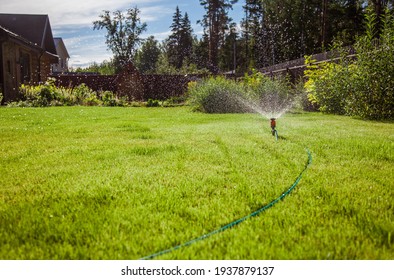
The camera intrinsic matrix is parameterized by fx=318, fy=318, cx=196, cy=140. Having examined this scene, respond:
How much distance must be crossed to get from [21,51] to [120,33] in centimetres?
2727

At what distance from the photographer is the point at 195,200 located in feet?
6.62

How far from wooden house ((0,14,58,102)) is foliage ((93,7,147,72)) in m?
20.0

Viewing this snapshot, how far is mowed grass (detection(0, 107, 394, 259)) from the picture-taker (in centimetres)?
148

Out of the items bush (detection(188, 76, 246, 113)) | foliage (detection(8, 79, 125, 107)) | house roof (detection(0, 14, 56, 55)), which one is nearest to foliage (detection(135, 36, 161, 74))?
house roof (detection(0, 14, 56, 55))

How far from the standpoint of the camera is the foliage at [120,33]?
38.2 metres

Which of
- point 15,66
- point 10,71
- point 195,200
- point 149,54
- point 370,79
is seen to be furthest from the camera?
point 149,54

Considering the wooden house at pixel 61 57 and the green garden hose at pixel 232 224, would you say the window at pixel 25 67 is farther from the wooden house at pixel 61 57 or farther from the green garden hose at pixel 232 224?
the wooden house at pixel 61 57

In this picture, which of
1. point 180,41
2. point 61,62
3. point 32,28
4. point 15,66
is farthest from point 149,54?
point 15,66

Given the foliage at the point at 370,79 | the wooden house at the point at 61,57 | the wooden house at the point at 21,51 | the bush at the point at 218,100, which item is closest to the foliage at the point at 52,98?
the wooden house at the point at 21,51

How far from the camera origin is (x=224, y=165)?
9.43 feet

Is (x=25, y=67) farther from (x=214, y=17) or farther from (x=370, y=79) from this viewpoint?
(x=214, y=17)

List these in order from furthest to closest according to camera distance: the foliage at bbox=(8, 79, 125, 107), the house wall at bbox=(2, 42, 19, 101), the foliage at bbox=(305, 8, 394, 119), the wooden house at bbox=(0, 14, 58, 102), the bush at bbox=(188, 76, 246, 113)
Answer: the house wall at bbox=(2, 42, 19, 101)
the wooden house at bbox=(0, 14, 58, 102)
the foliage at bbox=(8, 79, 125, 107)
the bush at bbox=(188, 76, 246, 113)
the foliage at bbox=(305, 8, 394, 119)

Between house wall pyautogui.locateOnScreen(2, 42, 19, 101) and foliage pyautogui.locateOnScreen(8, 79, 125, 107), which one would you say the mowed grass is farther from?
house wall pyautogui.locateOnScreen(2, 42, 19, 101)
